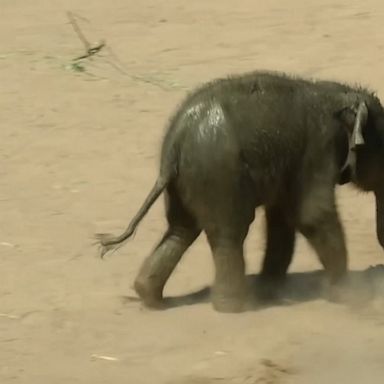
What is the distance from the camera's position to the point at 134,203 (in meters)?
8.52

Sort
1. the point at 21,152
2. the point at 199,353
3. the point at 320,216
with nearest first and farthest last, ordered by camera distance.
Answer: the point at 199,353, the point at 320,216, the point at 21,152

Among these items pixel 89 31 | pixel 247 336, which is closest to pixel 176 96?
pixel 89 31

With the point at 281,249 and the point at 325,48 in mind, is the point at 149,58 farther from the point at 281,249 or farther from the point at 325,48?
the point at 281,249

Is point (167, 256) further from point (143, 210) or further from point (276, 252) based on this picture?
point (276, 252)

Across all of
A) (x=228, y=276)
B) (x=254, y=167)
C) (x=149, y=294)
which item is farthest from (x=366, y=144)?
(x=149, y=294)

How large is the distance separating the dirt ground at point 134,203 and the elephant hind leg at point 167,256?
0.12 m

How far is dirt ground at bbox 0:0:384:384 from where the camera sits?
6242 millimetres

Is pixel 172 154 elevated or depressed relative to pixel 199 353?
elevated

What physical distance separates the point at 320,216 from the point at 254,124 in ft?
1.76

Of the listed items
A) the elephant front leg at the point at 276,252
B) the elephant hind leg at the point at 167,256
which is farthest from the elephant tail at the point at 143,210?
the elephant front leg at the point at 276,252

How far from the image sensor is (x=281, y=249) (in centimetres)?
717

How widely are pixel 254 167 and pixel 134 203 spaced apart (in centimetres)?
197

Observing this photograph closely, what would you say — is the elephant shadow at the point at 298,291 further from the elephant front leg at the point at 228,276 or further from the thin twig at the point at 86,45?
the thin twig at the point at 86,45

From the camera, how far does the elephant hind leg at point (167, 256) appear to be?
686 cm
